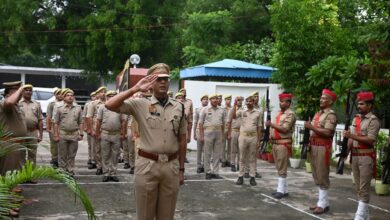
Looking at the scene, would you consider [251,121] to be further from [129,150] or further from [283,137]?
[129,150]

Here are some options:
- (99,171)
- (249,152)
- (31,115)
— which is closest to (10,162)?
(31,115)

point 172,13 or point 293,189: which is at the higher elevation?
point 172,13

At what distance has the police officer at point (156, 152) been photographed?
504 centimetres

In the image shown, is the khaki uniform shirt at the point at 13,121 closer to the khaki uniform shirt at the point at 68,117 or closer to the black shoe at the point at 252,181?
the khaki uniform shirt at the point at 68,117

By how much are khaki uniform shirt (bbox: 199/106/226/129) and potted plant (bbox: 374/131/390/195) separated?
3282 mm

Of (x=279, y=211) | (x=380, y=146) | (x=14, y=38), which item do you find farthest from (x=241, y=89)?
(x=14, y=38)

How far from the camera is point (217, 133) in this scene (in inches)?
440

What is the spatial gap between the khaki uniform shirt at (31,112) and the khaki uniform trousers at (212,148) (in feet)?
11.7

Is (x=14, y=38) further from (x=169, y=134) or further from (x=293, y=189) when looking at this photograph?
(x=169, y=134)

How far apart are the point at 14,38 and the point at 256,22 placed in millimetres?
11279

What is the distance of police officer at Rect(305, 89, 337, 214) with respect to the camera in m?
7.64

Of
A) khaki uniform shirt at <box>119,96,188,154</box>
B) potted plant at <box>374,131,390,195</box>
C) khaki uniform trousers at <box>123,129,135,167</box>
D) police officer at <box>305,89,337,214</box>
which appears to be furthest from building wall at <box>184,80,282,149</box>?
khaki uniform shirt at <box>119,96,188,154</box>

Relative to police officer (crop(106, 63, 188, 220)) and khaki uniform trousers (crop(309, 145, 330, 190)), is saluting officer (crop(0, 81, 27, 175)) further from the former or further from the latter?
khaki uniform trousers (crop(309, 145, 330, 190))

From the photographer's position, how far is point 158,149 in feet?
16.6
